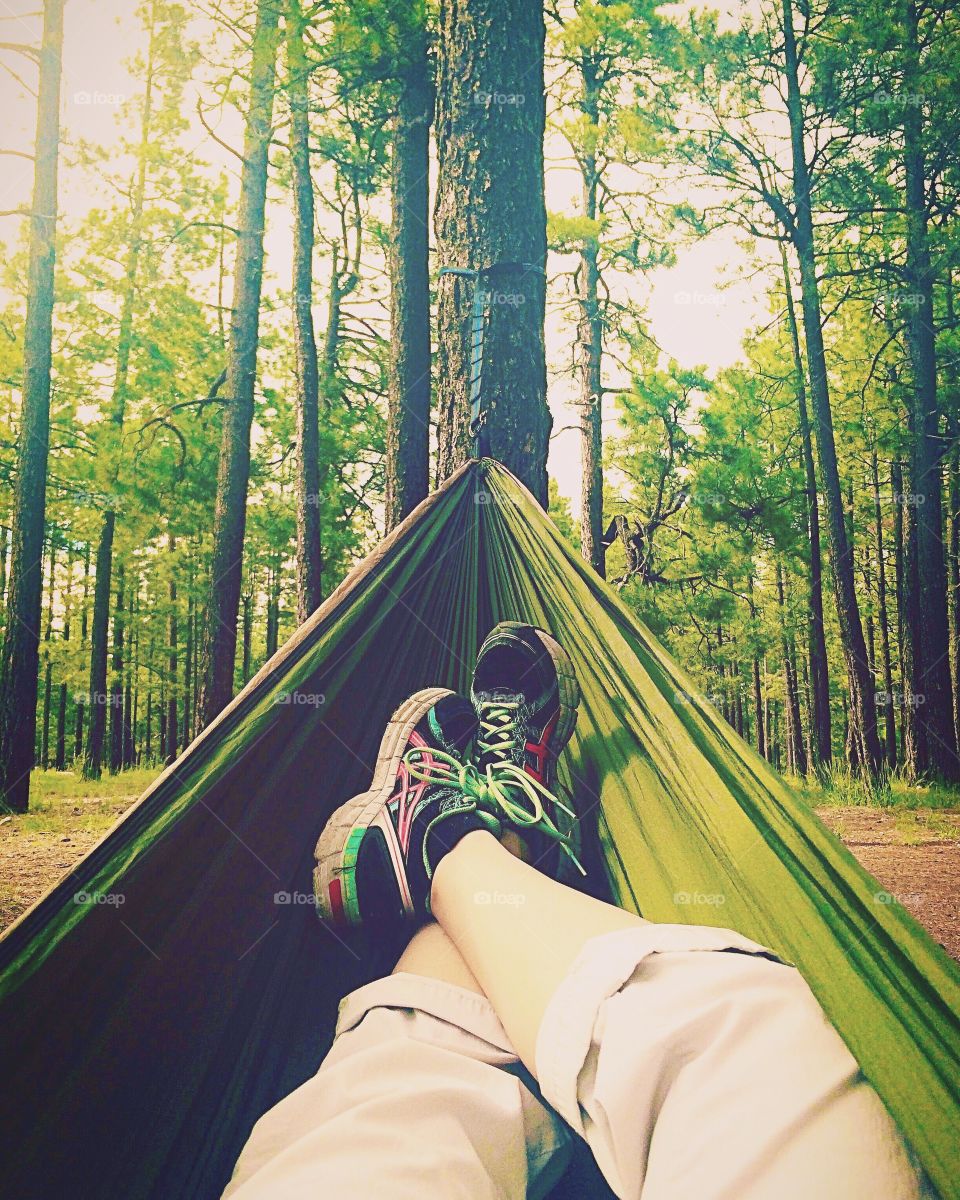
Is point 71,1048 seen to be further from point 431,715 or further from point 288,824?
point 431,715

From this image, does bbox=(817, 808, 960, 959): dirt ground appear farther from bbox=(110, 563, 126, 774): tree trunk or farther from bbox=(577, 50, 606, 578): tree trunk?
bbox=(110, 563, 126, 774): tree trunk

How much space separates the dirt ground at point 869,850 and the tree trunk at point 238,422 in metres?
0.91

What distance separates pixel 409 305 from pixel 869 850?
10.7 feet

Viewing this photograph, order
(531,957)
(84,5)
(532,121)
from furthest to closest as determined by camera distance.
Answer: (84,5)
(532,121)
(531,957)

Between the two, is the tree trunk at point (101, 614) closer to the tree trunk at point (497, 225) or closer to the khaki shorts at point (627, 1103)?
the tree trunk at point (497, 225)

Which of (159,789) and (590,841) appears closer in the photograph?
(159,789)

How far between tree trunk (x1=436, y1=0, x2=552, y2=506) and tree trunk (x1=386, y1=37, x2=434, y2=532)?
1.69 m

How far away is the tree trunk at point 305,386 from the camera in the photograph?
4.78 metres

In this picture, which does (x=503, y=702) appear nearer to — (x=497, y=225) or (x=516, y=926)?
(x=516, y=926)

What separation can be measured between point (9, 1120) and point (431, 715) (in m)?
0.74

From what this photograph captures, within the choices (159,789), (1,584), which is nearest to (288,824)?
(159,789)

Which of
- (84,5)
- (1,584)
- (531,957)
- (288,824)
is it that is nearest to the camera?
(531,957)

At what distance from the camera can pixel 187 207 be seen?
6.27 metres

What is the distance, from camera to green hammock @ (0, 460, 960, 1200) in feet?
2.40
